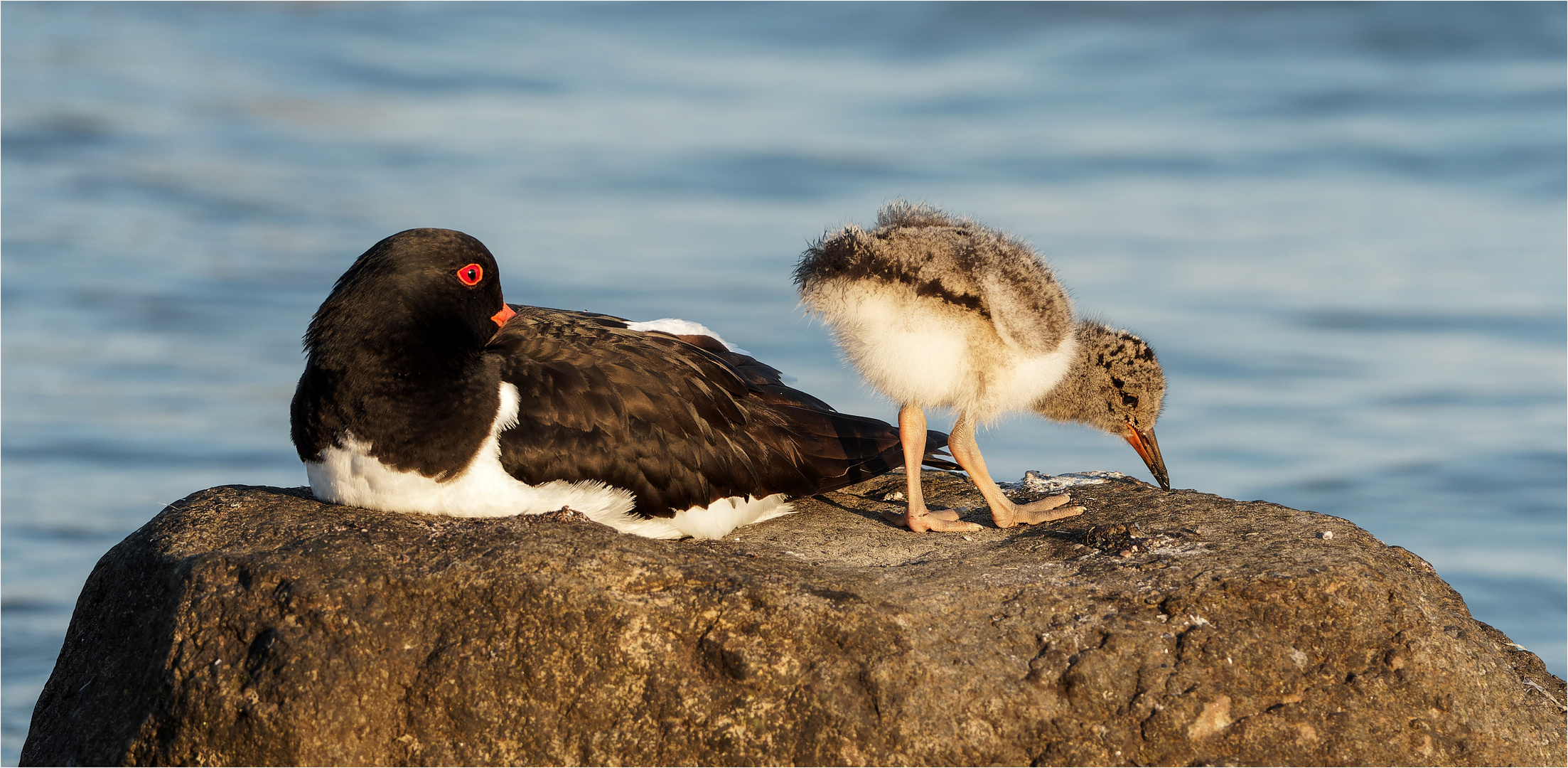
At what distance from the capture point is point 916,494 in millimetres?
5910

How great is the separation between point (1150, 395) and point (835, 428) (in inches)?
60.1

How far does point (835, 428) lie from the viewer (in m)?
6.55

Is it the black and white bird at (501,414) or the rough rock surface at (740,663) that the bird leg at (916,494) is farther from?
the rough rock surface at (740,663)

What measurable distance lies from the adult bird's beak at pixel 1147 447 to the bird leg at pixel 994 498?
567mm

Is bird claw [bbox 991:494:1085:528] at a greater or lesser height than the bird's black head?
lesser

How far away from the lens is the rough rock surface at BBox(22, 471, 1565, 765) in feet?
13.7

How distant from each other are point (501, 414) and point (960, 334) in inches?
77.9

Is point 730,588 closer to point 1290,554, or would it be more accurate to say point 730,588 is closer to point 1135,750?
point 1135,750

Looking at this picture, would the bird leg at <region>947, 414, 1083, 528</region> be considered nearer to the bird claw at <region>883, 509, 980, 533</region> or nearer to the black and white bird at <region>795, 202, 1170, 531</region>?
the black and white bird at <region>795, 202, 1170, 531</region>

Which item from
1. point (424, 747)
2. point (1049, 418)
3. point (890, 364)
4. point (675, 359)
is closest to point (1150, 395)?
point (1049, 418)

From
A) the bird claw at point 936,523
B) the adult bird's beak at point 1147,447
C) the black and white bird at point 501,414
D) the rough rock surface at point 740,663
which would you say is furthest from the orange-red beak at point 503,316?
the adult bird's beak at point 1147,447

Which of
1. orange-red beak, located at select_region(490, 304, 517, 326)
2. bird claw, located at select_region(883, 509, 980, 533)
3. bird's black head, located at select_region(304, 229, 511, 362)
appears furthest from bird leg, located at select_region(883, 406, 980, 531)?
bird's black head, located at select_region(304, 229, 511, 362)

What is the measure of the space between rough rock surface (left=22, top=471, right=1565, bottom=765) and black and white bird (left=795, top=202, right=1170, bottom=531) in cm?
122

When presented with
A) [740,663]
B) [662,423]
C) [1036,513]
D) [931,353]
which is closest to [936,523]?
[1036,513]
